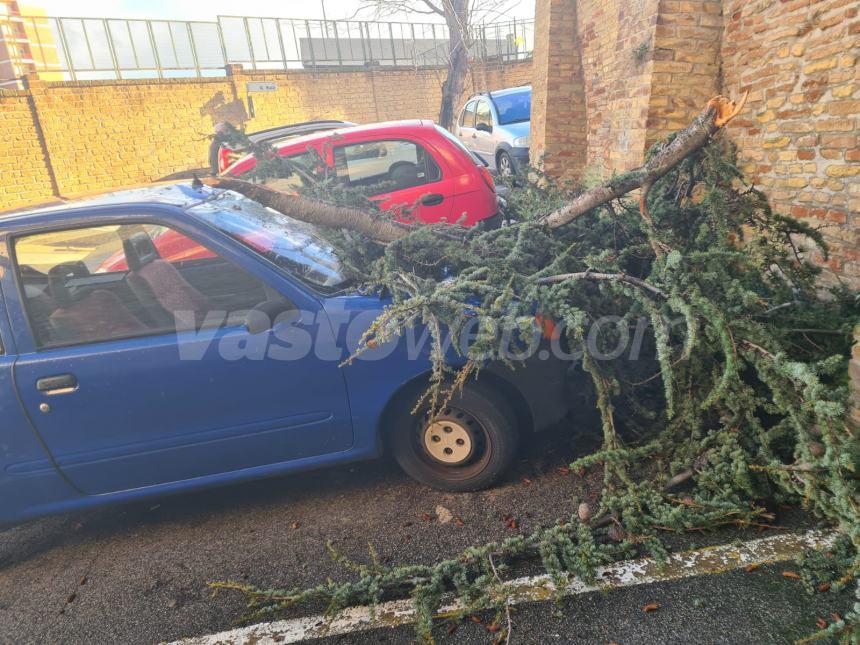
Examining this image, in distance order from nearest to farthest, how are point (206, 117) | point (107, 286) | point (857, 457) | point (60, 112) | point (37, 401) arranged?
point (857, 457), point (37, 401), point (107, 286), point (60, 112), point (206, 117)

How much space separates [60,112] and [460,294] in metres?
15.5

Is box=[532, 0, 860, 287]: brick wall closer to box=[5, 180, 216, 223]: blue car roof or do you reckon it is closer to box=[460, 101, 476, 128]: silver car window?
box=[5, 180, 216, 223]: blue car roof

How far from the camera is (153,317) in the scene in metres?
2.78

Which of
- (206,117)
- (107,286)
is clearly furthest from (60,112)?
(107,286)

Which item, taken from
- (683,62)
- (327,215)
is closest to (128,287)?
(327,215)

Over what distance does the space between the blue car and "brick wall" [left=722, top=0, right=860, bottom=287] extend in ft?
7.78

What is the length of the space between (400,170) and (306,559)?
→ 4032 millimetres

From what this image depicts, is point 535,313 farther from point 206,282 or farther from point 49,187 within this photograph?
point 49,187

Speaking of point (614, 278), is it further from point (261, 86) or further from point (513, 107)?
point (261, 86)

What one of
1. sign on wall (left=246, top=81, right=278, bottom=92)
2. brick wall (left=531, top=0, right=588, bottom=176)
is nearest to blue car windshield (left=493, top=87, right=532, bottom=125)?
brick wall (left=531, top=0, right=588, bottom=176)

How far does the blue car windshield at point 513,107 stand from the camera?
11766mm

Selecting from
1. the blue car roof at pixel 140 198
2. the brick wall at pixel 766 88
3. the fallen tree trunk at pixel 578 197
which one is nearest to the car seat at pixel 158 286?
the blue car roof at pixel 140 198

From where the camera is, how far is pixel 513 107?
11.9 metres

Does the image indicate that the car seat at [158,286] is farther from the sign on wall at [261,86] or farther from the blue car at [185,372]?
the sign on wall at [261,86]
